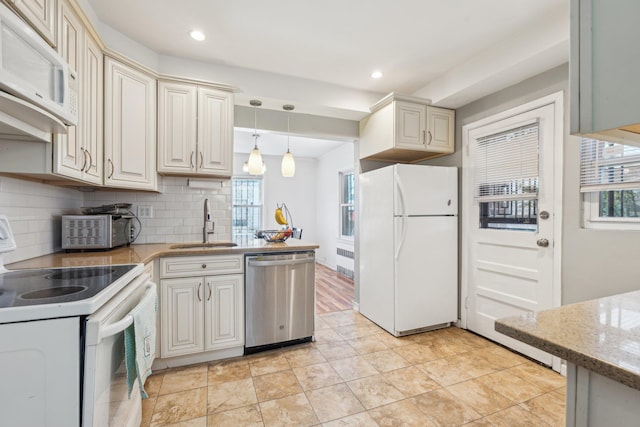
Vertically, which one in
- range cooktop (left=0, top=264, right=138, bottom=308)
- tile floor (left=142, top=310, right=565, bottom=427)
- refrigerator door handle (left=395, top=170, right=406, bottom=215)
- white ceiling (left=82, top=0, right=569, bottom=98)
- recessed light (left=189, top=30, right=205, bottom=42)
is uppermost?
white ceiling (left=82, top=0, right=569, bottom=98)

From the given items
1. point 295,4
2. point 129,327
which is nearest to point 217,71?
point 295,4

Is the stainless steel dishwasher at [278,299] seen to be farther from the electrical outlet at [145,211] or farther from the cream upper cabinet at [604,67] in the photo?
the cream upper cabinet at [604,67]

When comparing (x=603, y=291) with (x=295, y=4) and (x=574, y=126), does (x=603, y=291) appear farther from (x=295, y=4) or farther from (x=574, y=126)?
(x=295, y=4)

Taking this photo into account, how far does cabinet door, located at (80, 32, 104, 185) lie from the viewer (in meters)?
1.80

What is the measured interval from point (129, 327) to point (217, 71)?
93.3 inches

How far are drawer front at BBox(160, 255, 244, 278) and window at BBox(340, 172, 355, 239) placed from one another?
3450 mm

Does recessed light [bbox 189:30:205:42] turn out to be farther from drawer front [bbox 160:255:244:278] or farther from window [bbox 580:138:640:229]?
window [bbox 580:138:640:229]

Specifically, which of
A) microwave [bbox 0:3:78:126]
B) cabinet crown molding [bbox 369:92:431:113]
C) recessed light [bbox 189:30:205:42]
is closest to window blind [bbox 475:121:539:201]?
cabinet crown molding [bbox 369:92:431:113]

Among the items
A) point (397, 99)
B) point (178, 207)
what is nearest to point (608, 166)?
point (397, 99)

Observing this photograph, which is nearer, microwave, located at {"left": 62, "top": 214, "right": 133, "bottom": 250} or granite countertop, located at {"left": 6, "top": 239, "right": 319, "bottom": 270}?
granite countertop, located at {"left": 6, "top": 239, "right": 319, "bottom": 270}

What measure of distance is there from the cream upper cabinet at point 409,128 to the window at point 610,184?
118cm

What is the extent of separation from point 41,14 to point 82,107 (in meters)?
0.54

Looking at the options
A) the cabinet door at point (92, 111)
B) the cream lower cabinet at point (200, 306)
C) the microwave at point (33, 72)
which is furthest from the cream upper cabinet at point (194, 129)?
the microwave at point (33, 72)

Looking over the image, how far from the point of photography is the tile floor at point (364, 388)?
170 centimetres
